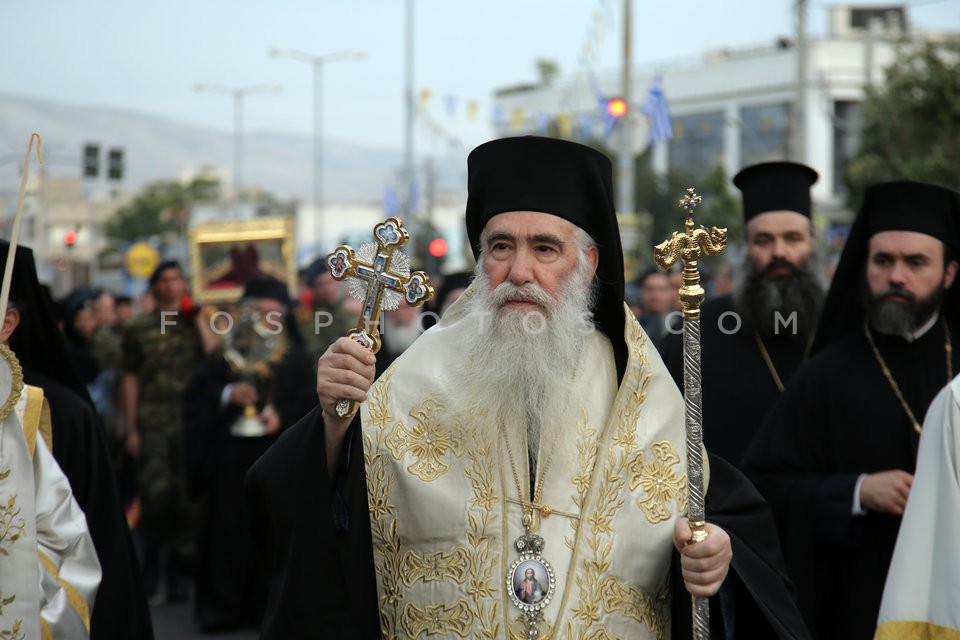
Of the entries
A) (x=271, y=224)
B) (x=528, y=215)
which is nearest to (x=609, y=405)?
(x=528, y=215)

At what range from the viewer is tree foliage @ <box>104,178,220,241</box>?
73.4 metres

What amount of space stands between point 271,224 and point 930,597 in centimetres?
1483

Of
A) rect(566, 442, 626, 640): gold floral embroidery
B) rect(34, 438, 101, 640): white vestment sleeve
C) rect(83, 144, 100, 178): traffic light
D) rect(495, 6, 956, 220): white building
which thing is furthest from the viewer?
rect(495, 6, 956, 220): white building

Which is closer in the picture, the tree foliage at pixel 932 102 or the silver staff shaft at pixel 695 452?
the silver staff shaft at pixel 695 452

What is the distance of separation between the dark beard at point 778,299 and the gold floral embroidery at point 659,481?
119 inches

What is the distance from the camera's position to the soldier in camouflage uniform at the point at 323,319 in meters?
10.0

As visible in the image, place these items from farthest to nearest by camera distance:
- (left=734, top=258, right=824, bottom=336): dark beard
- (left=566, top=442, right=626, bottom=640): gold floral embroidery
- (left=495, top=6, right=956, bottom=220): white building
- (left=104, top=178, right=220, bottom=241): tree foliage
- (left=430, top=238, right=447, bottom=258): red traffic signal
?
(left=104, top=178, right=220, bottom=241): tree foliage < (left=495, top=6, right=956, bottom=220): white building < (left=430, top=238, right=447, bottom=258): red traffic signal < (left=734, top=258, right=824, bottom=336): dark beard < (left=566, top=442, right=626, bottom=640): gold floral embroidery

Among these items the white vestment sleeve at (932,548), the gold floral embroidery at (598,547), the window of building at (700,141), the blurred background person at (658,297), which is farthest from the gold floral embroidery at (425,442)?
the window of building at (700,141)

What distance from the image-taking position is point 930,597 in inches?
170

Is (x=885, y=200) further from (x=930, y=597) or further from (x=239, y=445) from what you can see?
(x=239, y=445)

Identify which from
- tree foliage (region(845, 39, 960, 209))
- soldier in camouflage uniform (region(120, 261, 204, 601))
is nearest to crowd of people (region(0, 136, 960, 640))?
soldier in camouflage uniform (region(120, 261, 204, 601))

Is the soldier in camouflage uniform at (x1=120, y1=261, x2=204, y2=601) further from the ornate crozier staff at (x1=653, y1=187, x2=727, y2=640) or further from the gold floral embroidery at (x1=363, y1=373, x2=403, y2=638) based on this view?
the ornate crozier staff at (x1=653, y1=187, x2=727, y2=640)

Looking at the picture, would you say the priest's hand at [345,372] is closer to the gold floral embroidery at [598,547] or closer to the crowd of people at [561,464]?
the crowd of people at [561,464]

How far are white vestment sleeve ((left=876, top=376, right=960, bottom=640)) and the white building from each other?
5296 centimetres
